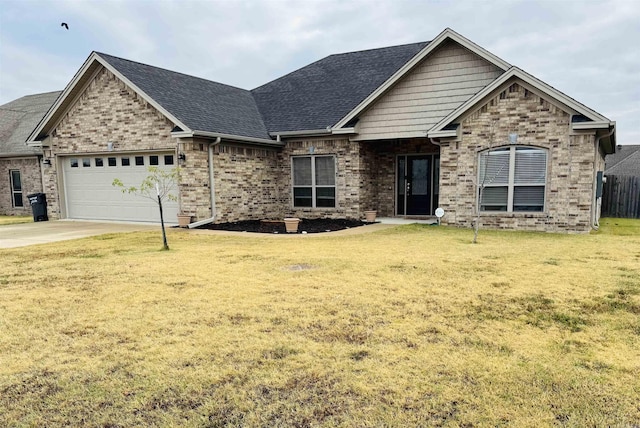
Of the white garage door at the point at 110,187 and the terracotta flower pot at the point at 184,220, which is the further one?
the white garage door at the point at 110,187

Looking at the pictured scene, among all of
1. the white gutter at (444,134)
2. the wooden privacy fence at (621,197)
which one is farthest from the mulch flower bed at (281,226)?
the wooden privacy fence at (621,197)

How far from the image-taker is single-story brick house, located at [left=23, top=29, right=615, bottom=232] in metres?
11.3

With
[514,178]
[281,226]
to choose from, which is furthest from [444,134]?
[281,226]

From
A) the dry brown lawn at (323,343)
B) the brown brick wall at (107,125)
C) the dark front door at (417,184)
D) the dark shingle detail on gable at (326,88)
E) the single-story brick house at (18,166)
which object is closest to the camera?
the dry brown lawn at (323,343)

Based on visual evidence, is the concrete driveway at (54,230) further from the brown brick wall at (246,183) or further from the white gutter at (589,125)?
the white gutter at (589,125)

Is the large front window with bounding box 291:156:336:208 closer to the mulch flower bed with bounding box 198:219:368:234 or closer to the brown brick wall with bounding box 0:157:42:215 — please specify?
the mulch flower bed with bounding box 198:219:368:234

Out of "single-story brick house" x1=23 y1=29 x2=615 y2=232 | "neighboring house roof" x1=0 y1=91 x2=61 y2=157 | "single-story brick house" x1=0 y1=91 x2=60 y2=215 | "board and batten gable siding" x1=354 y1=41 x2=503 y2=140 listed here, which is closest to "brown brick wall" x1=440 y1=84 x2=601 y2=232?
"single-story brick house" x1=23 y1=29 x2=615 y2=232

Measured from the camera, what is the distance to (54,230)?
12719 millimetres

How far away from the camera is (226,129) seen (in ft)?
45.4

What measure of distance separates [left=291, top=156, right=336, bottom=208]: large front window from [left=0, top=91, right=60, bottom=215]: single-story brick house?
36.8 feet

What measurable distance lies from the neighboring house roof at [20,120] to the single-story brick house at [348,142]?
5.15 metres

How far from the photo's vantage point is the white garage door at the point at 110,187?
14008 mm

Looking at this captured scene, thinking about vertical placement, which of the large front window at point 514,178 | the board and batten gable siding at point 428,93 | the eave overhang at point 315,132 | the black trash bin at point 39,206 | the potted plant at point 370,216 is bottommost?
the potted plant at point 370,216

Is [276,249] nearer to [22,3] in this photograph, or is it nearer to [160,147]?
[160,147]
